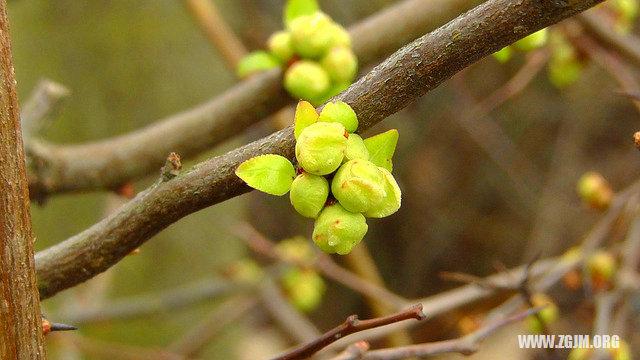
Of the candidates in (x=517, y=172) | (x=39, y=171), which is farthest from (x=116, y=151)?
(x=517, y=172)

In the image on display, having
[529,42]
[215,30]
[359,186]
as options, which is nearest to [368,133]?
[215,30]

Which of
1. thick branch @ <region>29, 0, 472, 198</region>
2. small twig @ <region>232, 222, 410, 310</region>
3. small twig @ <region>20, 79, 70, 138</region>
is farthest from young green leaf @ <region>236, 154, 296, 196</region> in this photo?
small twig @ <region>232, 222, 410, 310</region>

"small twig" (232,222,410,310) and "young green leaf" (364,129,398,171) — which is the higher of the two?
"small twig" (232,222,410,310)

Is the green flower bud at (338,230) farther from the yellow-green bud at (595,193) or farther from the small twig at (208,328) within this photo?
the small twig at (208,328)

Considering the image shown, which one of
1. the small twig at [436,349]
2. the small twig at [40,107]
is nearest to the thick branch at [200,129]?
the small twig at [40,107]

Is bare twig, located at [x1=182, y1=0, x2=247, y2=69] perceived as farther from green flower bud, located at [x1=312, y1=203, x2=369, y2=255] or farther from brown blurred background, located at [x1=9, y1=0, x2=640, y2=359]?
green flower bud, located at [x1=312, y1=203, x2=369, y2=255]

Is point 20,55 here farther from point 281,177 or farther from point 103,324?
point 281,177
